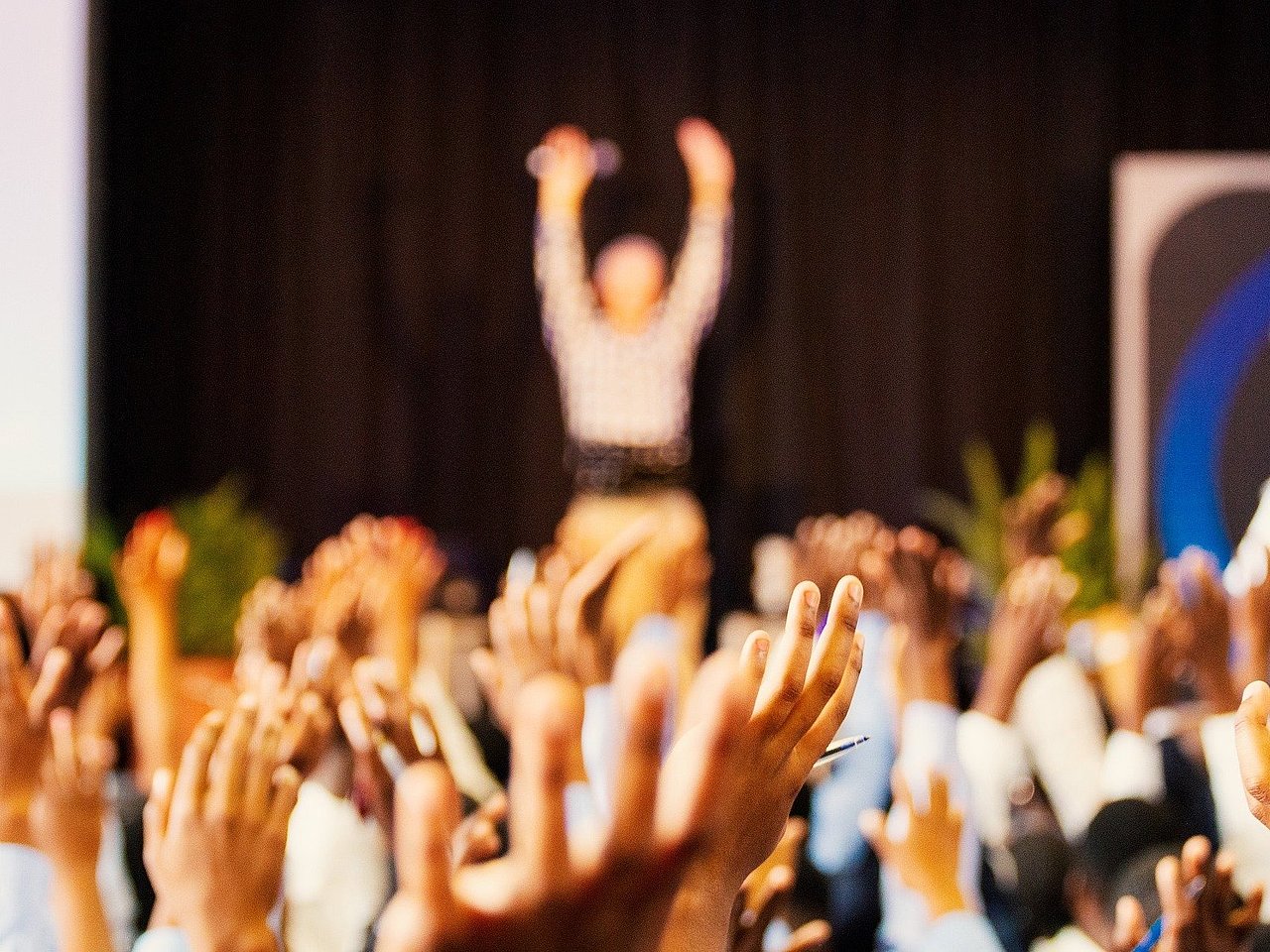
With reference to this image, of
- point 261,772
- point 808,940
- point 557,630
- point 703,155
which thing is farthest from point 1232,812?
point 703,155

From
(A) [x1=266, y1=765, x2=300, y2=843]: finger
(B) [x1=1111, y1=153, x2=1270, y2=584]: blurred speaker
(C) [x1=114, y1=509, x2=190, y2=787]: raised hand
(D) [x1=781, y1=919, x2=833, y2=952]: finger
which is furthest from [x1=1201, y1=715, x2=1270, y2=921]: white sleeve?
(B) [x1=1111, y1=153, x2=1270, y2=584]: blurred speaker

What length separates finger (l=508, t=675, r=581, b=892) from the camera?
0.53 m

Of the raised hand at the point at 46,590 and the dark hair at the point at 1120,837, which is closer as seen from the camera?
the dark hair at the point at 1120,837

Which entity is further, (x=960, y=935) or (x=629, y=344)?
(x=629, y=344)

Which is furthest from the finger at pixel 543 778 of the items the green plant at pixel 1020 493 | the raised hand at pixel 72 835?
the green plant at pixel 1020 493

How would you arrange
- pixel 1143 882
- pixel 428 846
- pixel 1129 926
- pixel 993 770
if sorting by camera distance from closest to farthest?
pixel 428 846 → pixel 1129 926 → pixel 1143 882 → pixel 993 770

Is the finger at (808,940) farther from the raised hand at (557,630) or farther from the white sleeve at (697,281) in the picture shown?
the white sleeve at (697,281)

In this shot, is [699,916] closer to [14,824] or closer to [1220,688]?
[14,824]

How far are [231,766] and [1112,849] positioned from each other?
0.98 meters

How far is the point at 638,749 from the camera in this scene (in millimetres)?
561

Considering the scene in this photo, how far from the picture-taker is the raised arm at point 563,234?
5.35 m

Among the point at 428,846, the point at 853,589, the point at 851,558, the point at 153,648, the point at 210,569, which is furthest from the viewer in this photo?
the point at 210,569

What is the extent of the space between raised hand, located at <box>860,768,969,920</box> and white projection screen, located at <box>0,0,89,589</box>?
11.3ft

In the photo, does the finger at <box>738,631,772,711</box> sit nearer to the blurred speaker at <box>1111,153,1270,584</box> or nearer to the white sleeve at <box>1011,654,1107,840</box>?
the white sleeve at <box>1011,654,1107,840</box>
